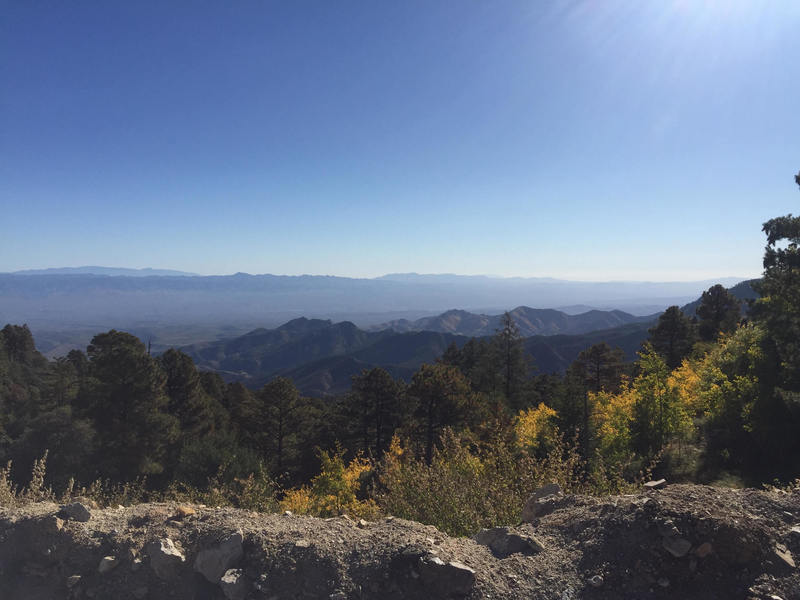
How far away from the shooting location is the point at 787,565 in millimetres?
2824

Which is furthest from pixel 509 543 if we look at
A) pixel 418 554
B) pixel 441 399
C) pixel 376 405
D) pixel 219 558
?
pixel 376 405

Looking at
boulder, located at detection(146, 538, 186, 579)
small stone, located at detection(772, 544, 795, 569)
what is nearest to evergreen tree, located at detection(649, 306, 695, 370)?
small stone, located at detection(772, 544, 795, 569)

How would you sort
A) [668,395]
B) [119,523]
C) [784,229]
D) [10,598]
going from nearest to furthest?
[10,598]
[119,523]
[668,395]
[784,229]

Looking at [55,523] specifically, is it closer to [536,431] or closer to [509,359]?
[536,431]

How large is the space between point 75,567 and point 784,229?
19321 millimetres

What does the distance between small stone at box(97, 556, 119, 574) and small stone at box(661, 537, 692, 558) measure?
475 cm

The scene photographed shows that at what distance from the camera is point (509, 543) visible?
3492 millimetres

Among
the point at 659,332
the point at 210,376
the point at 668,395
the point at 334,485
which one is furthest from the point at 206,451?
the point at 659,332

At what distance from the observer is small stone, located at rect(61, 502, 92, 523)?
3908 millimetres

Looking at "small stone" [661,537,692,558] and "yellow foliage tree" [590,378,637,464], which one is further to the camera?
"yellow foliage tree" [590,378,637,464]

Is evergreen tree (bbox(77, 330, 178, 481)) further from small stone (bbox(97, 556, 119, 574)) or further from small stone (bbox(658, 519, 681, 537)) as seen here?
small stone (bbox(658, 519, 681, 537))

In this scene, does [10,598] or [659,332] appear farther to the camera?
[659,332]

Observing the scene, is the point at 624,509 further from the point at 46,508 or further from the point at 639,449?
the point at 639,449

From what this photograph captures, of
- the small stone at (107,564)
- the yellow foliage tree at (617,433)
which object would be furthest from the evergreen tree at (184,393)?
the small stone at (107,564)
